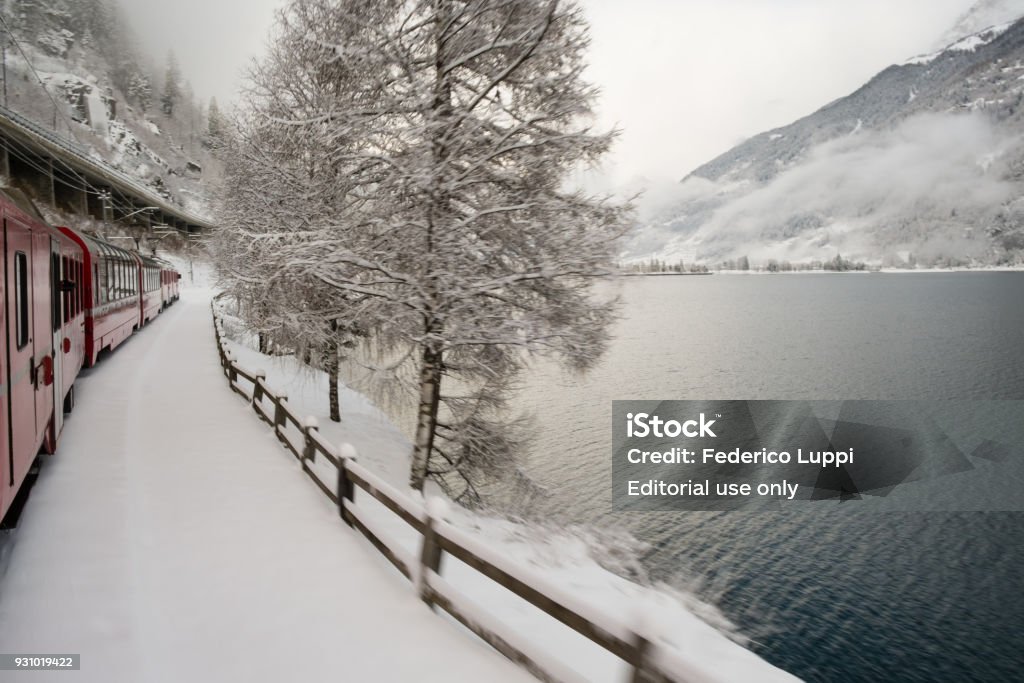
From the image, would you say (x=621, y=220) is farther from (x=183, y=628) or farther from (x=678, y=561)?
(x=678, y=561)

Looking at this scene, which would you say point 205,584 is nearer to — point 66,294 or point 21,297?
point 21,297

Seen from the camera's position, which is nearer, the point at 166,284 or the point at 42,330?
the point at 42,330

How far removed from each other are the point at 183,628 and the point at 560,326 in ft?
18.6

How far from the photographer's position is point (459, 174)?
7480 millimetres

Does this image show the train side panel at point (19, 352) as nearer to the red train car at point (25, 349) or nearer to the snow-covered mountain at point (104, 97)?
the red train car at point (25, 349)

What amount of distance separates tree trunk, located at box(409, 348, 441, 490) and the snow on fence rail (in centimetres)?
238

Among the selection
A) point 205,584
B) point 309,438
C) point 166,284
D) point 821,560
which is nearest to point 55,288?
point 309,438

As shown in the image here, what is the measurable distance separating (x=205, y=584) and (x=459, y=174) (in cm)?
553

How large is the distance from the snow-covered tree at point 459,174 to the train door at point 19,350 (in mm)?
2913

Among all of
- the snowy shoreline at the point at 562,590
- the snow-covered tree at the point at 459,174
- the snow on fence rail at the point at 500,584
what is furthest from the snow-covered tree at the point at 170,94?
the snow on fence rail at the point at 500,584

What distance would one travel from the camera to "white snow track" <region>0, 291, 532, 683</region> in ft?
12.8

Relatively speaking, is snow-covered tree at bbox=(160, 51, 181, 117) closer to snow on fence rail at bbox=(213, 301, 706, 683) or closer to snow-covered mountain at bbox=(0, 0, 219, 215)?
snow-covered mountain at bbox=(0, 0, 219, 215)

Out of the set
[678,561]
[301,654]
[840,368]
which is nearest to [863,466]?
[678,561]

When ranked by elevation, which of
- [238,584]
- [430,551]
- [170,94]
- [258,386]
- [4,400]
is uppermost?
[170,94]
